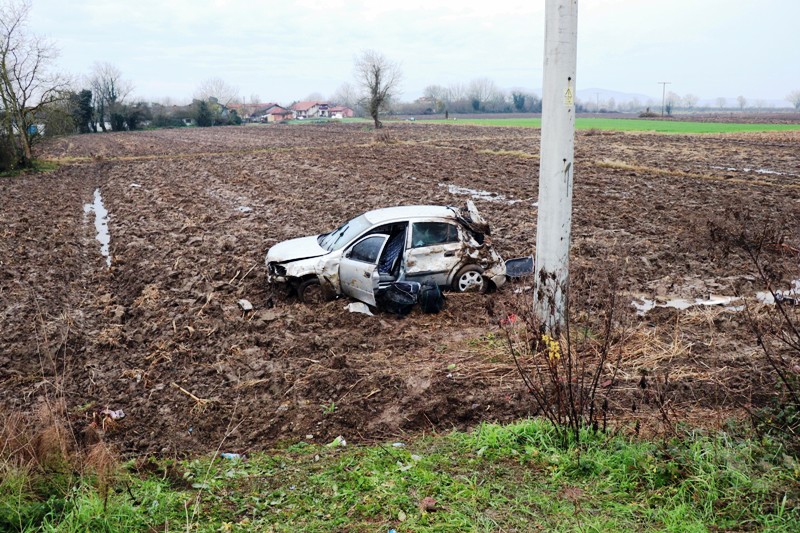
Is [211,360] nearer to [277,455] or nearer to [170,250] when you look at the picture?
[277,455]

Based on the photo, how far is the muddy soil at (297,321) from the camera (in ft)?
24.6

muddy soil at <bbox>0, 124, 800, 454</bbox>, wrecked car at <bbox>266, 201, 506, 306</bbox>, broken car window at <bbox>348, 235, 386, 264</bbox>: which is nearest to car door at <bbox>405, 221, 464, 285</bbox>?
wrecked car at <bbox>266, 201, 506, 306</bbox>

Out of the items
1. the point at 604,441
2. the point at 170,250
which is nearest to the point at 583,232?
the point at 170,250

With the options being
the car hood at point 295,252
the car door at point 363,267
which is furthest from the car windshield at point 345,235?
the car door at point 363,267

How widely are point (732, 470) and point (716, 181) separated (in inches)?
947

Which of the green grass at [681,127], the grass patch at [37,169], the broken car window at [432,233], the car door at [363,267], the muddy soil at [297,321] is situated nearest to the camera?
the muddy soil at [297,321]

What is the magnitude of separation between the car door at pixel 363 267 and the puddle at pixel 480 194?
38.3 feet

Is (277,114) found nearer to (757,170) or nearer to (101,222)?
(757,170)

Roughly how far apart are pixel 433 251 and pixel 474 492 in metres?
6.20

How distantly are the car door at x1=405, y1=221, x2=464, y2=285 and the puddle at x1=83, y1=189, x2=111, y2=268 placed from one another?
8.55 meters

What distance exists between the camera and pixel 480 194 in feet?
80.8

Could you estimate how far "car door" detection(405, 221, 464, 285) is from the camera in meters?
11.0

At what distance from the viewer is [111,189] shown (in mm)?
29875

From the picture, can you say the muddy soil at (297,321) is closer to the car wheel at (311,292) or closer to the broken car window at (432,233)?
the car wheel at (311,292)
